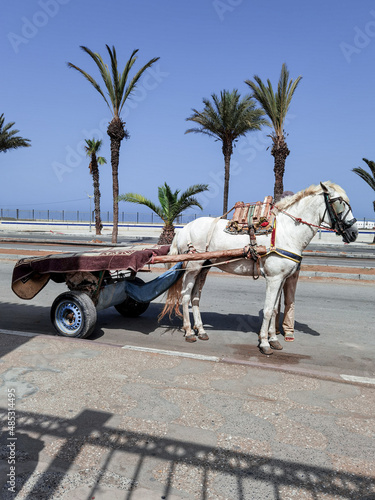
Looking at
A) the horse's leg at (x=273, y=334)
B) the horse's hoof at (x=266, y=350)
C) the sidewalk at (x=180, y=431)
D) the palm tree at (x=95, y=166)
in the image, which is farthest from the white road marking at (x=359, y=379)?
the palm tree at (x=95, y=166)

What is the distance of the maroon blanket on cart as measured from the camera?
6246mm

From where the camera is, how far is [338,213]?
587cm

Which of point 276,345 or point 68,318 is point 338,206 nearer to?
point 276,345

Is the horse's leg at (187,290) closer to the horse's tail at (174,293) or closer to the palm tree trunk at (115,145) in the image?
the horse's tail at (174,293)

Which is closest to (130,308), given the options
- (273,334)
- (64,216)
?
(273,334)

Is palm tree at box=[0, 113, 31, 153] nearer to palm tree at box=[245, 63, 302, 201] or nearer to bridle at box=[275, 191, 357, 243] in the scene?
palm tree at box=[245, 63, 302, 201]

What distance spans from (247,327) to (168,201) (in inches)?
659

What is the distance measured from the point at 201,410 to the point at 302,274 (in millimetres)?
10456

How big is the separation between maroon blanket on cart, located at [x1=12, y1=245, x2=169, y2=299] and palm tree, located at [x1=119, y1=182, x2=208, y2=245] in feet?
55.5

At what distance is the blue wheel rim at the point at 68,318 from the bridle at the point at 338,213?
13.6 feet

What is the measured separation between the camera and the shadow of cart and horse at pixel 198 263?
237 inches

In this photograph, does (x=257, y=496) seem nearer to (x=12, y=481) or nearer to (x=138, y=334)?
(x=12, y=481)

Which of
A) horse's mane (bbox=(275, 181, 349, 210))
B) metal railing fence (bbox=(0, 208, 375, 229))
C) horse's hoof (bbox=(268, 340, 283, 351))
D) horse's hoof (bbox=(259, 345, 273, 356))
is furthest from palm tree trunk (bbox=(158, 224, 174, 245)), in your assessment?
metal railing fence (bbox=(0, 208, 375, 229))

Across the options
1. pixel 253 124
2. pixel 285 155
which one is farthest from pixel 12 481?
pixel 253 124
